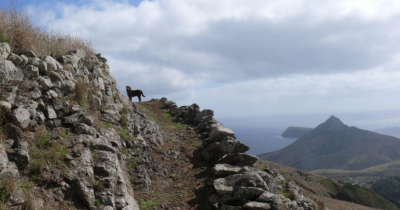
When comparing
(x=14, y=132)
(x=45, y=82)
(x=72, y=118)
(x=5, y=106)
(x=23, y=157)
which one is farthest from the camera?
(x=72, y=118)

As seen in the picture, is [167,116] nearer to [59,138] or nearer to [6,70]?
[59,138]

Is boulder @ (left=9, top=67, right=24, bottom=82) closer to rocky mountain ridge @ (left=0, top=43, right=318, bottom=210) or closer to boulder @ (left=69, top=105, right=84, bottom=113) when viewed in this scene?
rocky mountain ridge @ (left=0, top=43, right=318, bottom=210)

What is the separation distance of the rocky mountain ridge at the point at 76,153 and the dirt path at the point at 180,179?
0.56ft

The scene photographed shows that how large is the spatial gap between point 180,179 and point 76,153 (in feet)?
13.2

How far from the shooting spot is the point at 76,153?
6375mm

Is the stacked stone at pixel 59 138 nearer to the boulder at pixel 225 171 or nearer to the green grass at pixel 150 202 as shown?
the green grass at pixel 150 202

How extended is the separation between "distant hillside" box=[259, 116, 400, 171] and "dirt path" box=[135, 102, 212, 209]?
4519 inches

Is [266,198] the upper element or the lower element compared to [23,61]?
lower

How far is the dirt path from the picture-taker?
7.37 m

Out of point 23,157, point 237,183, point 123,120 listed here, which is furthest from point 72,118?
point 237,183

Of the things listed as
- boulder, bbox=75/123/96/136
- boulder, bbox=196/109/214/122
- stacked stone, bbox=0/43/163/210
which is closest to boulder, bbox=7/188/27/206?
stacked stone, bbox=0/43/163/210

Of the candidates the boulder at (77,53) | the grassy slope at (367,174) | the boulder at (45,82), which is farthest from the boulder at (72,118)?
the grassy slope at (367,174)

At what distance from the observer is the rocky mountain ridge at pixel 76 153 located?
17.4ft

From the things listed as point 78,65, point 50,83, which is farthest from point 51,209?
point 78,65
